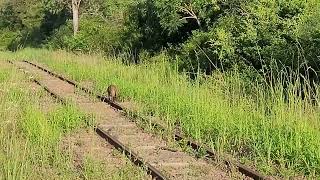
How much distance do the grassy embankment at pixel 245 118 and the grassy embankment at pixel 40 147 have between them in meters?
2.03

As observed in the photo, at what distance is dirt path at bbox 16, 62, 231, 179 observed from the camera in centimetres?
738

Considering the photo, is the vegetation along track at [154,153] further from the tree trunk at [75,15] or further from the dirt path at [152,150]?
the tree trunk at [75,15]

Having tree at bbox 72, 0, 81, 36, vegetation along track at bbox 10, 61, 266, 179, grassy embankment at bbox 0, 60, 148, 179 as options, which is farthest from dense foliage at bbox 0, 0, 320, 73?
tree at bbox 72, 0, 81, 36

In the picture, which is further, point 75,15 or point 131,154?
point 75,15

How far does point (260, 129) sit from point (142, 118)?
3158 millimetres

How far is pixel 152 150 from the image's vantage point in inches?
344

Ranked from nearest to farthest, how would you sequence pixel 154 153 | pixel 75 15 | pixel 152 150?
1. pixel 154 153
2. pixel 152 150
3. pixel 75 15

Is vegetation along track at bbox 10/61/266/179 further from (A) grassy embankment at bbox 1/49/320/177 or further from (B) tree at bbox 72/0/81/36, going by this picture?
(B) tree at bbox 72/0/81/36

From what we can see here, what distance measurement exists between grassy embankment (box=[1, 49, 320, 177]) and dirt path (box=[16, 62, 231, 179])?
0.65 meters

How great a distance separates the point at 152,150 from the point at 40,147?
187 cm

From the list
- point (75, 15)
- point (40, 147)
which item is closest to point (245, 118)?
point (40, 147)

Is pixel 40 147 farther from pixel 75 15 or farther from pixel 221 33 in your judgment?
pixel 75 15

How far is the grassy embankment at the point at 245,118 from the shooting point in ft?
25.4

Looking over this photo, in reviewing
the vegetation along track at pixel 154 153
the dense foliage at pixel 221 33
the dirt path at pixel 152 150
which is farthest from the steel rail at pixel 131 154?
the dense foliage at pixel 221 33
